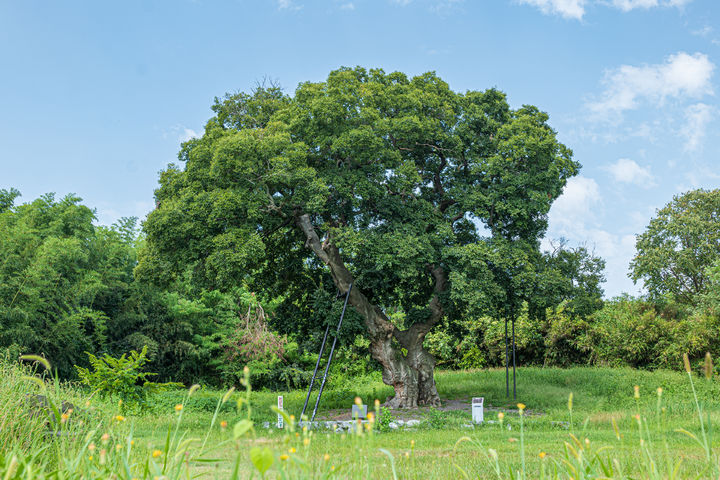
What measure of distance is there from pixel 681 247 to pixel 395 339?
16132 millimetres

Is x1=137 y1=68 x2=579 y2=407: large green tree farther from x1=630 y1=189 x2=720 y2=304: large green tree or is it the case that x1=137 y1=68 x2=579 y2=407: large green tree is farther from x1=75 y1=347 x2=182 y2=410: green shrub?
x1=630 y1=189 x2=720 y2=304: large green tree

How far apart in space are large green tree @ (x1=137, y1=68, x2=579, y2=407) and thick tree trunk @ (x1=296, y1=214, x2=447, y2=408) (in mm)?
32

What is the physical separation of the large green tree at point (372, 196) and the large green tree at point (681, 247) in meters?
12.6

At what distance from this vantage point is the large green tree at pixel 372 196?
1016cm

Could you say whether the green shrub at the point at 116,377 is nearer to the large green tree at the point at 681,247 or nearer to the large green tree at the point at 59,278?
the large green tree at the point at 59,278

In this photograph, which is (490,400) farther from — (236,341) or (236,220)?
(236,341)

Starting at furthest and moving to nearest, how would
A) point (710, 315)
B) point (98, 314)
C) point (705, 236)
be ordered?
point (705, 236) < point (98, 314) < point (710, 315)

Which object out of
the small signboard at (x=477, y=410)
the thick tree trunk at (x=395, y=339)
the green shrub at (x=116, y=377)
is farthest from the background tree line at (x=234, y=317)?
the small signboard at (x=477, y=410)

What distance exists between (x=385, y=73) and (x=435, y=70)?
1.45m

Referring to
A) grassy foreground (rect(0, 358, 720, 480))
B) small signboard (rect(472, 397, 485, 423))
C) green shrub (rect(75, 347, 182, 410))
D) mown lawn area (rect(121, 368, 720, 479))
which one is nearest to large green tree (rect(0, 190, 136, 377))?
green shrub (rect(75, 347, 182, 410))

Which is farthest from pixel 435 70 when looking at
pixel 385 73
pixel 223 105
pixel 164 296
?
pixel 164 296

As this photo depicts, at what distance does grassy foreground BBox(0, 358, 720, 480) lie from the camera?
170 centimetres

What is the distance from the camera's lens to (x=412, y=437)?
22.8 feet

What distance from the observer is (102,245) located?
19047mm
